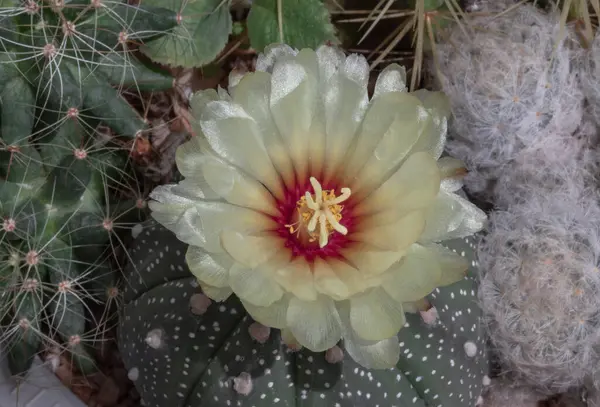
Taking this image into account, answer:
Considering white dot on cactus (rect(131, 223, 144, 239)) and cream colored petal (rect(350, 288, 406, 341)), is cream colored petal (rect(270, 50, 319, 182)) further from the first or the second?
white dot on cactus (rect(131, 223, 144, 239))

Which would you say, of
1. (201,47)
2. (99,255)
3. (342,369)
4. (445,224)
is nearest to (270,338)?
(342,369)

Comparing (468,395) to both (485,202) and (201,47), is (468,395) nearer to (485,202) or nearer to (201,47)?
(485,202)

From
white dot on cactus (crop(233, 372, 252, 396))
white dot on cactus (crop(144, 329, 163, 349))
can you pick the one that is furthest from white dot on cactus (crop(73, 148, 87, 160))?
white dot on cactus (crop(233, 372, 252, 396))

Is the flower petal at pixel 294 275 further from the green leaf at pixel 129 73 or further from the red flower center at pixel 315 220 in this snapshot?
the green leaf at pixel 129 73

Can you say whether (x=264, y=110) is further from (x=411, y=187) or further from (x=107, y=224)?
(x=107, y=224)

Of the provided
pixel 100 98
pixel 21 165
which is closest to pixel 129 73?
pixel 100 98
